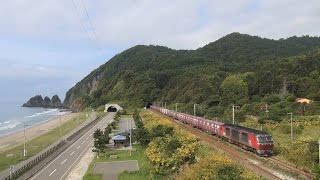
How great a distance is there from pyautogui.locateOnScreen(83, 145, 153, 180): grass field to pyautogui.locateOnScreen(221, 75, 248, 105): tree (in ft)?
206

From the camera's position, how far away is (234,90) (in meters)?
133

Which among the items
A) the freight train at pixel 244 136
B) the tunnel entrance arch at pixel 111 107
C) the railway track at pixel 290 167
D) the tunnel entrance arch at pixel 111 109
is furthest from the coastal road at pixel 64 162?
the tunnel entrance arch at pixel 111 109

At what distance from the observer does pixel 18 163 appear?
178 ft

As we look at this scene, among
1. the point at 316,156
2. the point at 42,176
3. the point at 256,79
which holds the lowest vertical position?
the point at 42,176

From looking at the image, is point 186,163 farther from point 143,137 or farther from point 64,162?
point 143,137

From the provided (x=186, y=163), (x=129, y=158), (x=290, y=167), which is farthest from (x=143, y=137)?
(x=290, y=167)

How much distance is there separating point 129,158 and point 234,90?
8559cm

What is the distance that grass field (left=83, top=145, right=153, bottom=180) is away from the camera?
40316mm

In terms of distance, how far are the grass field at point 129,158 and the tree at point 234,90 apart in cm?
6290

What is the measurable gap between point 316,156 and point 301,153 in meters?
2.24

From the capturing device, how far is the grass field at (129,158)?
40.3 m

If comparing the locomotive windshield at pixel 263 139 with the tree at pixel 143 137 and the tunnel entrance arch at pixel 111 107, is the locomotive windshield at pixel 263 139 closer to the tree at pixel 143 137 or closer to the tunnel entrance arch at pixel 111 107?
the tree at pixel 143 137

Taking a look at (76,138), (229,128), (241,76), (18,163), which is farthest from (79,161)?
(241,76)

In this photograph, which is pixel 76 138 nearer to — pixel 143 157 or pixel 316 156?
pixel 143 157
